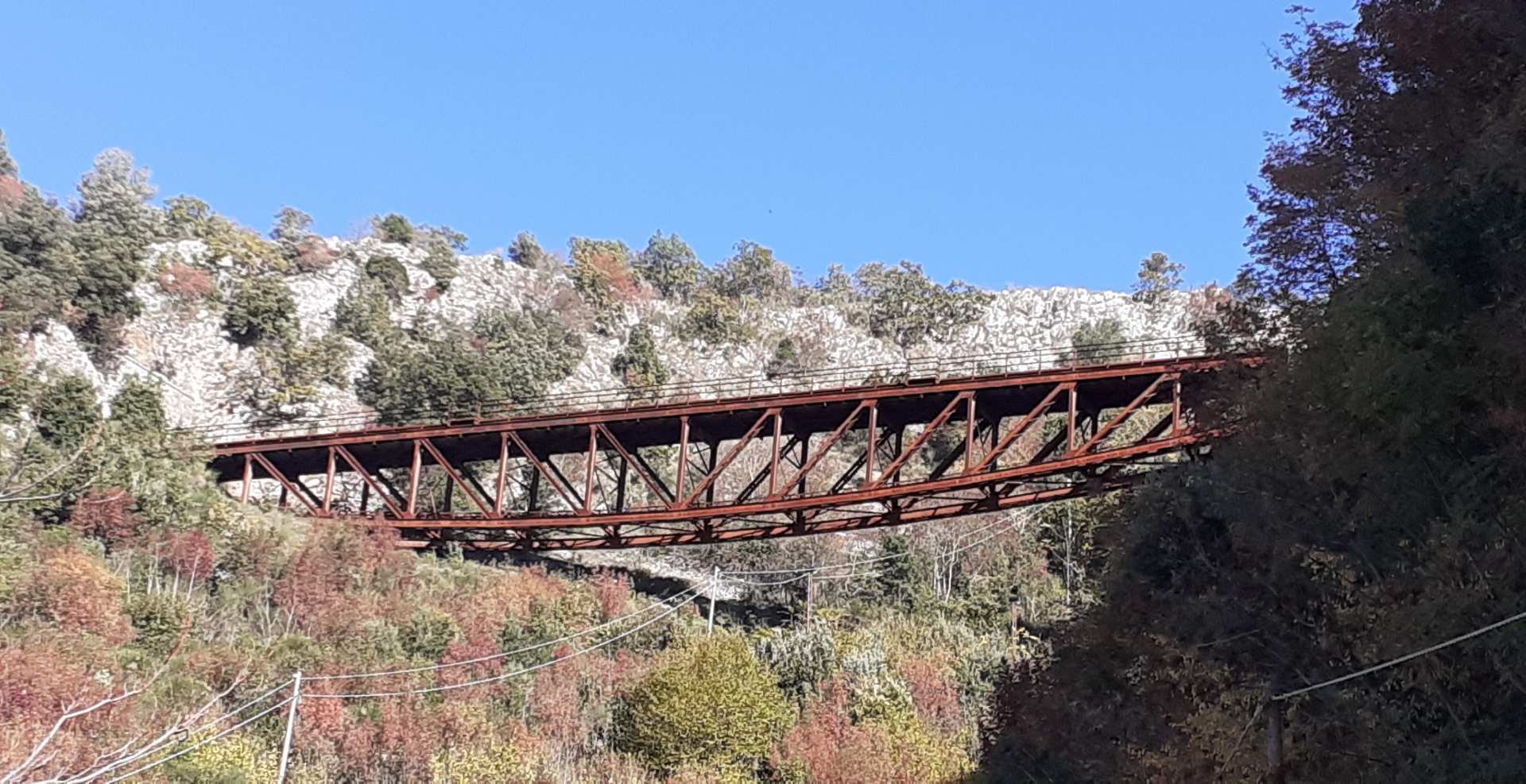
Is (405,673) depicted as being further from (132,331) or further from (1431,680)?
(132,331)

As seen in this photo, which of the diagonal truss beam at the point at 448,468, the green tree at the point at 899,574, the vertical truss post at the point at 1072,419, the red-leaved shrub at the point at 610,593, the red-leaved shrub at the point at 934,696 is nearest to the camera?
the vertical truss post at the point at 1072,419

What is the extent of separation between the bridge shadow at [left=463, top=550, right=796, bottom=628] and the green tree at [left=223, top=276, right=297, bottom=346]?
1877 cm

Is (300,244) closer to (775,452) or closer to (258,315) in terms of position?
(258,315)

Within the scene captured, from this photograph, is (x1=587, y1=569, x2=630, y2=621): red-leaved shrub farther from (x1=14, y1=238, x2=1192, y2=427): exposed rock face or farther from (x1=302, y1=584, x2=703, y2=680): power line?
(x1=14, y1=238, x2=1192, y2=427): exposed rock face

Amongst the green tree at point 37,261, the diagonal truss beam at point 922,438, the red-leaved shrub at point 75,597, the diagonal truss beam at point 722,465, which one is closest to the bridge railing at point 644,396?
the diagonal truss beam at point 722,465

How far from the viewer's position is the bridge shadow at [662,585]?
30.7 meters

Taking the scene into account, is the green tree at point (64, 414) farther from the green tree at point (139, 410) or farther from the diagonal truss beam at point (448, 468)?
the diagonal truss beam at point (448, 468)

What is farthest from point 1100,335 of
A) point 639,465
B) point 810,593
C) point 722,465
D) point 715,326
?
point 722,465

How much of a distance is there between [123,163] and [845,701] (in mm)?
46179

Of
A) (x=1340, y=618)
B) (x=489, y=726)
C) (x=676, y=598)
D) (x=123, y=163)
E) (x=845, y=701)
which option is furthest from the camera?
(x=123, y=163)

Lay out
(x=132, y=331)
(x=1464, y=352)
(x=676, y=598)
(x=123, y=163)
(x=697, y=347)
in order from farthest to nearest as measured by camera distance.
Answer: (x=697, y=347) < (x=123, y=163) < (x=132, y=331) < (x=676, y=598) < (x=1464, y=352)

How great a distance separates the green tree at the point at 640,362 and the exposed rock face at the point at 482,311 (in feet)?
2.41

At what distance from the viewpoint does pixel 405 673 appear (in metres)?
21.9

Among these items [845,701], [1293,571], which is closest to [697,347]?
[845,701]
